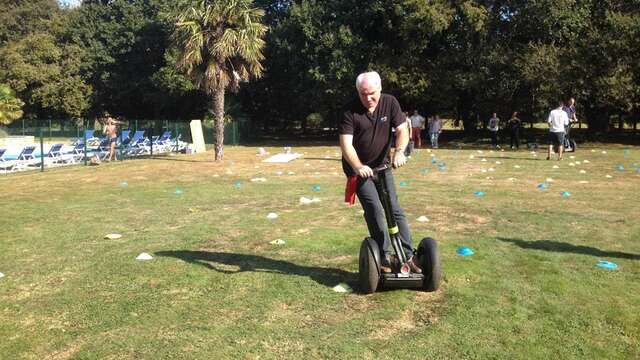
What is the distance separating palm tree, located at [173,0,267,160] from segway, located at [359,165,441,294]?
16925mm

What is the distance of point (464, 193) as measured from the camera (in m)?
11.2

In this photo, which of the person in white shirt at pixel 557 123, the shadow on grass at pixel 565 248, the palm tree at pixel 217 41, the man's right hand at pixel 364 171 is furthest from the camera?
the palm tree at pixel 217 41

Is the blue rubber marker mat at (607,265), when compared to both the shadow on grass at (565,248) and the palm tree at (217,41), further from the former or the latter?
the palm tree at (217,41)

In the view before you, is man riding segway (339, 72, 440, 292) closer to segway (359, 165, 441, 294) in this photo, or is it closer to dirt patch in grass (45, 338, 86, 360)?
segway (359, 165, 441, 294)

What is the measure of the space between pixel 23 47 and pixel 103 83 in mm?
7553

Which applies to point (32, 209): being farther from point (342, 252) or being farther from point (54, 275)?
point (342, 252)

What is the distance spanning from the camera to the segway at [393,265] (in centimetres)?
479

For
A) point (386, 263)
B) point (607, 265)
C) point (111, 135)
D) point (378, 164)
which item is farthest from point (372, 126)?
point (111, 135)

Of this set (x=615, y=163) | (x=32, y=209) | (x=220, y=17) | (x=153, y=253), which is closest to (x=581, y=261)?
(x=153, y=253)

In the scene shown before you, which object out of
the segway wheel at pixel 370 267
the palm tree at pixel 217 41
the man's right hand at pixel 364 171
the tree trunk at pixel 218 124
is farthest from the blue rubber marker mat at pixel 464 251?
the tree trunk at pixel 218 124

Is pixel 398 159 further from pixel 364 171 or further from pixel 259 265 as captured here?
pixel 259 265

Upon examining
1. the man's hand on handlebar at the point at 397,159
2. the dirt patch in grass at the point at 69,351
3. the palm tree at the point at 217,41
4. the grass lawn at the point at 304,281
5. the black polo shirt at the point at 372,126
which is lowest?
the dirt patch in grass at the point at 69,351

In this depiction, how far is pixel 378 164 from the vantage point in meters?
4.93

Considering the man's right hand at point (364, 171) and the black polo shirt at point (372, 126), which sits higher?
the black polo shirt at point (372, 126)
